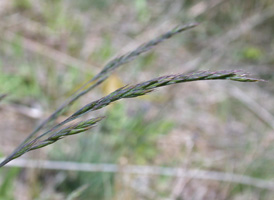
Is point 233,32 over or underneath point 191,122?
over

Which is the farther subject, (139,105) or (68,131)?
(139,105)

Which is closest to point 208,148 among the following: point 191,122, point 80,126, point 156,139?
point 191,122

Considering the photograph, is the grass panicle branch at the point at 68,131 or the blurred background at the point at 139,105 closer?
the grass panicle branch at the point at 68,131

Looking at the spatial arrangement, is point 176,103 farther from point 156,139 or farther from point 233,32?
point 233,32

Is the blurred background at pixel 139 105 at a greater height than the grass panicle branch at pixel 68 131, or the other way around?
the blurred background at pixel 139 105

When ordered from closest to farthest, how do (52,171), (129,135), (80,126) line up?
(80,126), (52,171), (129,135)

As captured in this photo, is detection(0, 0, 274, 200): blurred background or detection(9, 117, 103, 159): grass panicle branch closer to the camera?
detection(9, 117, 103, 159): grass panicle branch

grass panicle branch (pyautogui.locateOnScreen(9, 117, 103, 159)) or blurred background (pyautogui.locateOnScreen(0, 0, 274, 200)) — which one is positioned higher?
blurred background (pyautogui.locateOnScreen(0, 0, 274, 200))

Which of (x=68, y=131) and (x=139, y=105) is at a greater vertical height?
(x=139, y=105)
